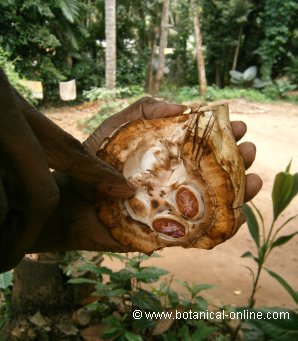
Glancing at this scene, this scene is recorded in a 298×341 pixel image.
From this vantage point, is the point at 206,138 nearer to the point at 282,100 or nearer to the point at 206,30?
the point at 282,100

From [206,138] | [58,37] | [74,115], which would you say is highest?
[206,138]

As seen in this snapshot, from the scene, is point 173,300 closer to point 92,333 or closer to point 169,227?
point 92,333

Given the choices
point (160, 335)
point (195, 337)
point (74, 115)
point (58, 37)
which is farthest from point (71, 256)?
point (58, 37)

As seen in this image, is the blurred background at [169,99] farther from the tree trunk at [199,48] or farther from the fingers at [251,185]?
the fingers at [251,185]

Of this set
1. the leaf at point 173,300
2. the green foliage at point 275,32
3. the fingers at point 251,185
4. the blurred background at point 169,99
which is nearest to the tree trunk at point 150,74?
the blurred background at point 169,99

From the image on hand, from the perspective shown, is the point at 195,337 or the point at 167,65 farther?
the point at 167,65

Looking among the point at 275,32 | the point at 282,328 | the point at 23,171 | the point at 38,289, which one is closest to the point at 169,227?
the point at 23,171
